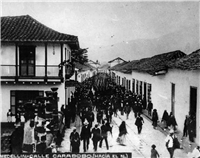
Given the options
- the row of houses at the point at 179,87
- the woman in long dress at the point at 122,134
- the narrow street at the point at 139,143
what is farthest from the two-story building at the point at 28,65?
the row of houses at the point at 179,87

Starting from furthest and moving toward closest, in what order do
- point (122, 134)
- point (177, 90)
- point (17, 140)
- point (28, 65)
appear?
point (28, 65) → point (177, 90) → point (122, 134) → point (17, 140)

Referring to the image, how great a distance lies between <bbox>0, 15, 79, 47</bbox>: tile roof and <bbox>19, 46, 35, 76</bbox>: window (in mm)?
766

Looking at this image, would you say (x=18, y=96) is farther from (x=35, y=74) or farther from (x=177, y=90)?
(x=177, y=90)

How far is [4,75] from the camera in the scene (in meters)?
12.9

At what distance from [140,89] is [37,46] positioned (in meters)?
11.1

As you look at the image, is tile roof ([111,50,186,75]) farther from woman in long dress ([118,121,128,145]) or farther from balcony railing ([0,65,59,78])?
balcony railing ([0,65,59,78])

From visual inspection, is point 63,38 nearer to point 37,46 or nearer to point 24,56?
point 37,46

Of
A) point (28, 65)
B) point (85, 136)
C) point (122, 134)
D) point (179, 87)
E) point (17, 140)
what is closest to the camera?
point (17, 140)

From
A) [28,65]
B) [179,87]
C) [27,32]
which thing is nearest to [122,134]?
[179,87]

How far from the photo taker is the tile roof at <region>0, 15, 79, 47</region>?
12.6m

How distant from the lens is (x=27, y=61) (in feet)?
43.3

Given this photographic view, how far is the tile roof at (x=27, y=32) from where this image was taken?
12594 millimetres

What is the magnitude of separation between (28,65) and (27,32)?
1761mm

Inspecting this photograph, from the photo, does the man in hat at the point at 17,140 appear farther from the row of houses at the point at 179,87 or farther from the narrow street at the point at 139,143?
the row of houses at the point at 179,87
